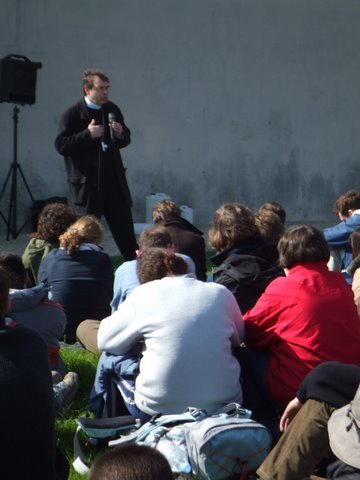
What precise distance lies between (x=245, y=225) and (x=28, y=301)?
4.33 feet

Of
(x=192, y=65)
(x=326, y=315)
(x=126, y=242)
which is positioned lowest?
(x=126, y=242)

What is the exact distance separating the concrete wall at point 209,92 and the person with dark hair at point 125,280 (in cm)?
661

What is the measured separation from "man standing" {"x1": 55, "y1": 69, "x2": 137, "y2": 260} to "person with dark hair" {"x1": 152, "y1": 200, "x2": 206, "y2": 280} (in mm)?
1932

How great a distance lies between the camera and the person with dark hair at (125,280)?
483 centimetres

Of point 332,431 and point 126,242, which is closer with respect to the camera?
point 332,431

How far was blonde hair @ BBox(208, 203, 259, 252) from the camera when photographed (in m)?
5.02

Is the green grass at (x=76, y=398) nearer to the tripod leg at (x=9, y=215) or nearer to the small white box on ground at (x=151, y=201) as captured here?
the tripod leg at (x=9, y=215)

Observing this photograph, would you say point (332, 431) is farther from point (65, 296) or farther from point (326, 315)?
point (65, 296)

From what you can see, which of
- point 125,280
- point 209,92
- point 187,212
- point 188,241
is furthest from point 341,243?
point 209,92

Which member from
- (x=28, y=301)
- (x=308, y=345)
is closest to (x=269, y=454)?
(x=308, y=345)

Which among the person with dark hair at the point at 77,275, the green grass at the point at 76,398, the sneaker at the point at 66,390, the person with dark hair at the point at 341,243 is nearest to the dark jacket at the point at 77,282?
the person with dark hair at the point at 77,275

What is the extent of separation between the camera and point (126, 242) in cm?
812

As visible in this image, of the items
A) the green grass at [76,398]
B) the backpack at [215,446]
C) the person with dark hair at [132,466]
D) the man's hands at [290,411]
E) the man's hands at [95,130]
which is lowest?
the green grass at [76,398]

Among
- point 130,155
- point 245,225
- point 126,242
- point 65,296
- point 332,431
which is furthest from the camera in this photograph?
point 130,155
